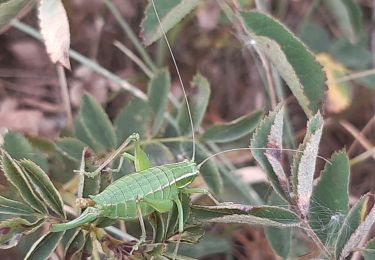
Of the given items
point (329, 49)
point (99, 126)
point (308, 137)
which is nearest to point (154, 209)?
point (308, 137)

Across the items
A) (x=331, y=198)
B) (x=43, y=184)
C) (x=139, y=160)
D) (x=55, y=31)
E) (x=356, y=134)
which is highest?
(x=55, y=31)

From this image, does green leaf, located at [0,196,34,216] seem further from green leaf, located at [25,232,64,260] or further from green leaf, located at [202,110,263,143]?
green leaf, located at [202,110,263,143]

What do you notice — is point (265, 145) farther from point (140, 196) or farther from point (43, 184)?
point (43, 184)

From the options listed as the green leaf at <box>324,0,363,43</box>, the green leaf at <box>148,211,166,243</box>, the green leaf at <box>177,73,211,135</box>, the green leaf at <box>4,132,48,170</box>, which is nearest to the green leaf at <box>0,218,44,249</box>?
the green leaf at <box>148,211,166,243</box>

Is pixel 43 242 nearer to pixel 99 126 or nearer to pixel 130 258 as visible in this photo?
pixel 130 258

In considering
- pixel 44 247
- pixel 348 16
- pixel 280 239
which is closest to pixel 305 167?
pixel 280 239

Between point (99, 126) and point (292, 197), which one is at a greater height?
point (99, 126)
